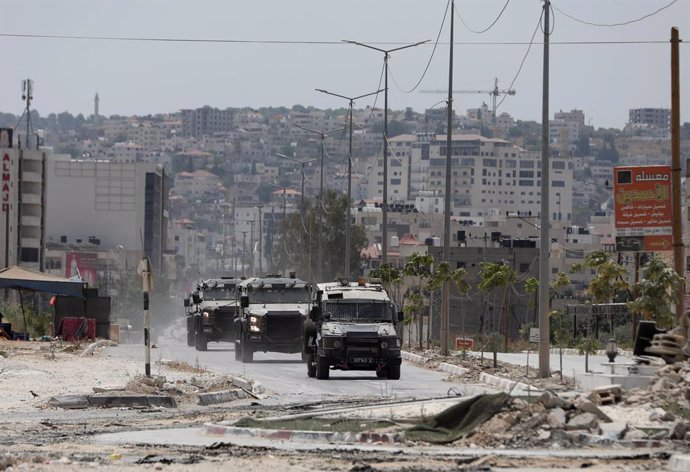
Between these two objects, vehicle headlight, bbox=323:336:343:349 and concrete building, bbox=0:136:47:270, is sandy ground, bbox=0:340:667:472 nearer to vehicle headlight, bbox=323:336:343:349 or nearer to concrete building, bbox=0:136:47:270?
vehicle headlight, bbox=323:336:343:349

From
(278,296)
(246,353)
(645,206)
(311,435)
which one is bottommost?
(246,353)

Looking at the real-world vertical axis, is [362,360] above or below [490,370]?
above

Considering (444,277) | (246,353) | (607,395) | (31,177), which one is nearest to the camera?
(607,395)

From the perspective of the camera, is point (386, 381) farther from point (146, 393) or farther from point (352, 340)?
point (146, 393)

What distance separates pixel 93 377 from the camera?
35406 millimetres

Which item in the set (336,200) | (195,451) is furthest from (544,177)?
(336,200)

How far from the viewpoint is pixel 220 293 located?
5547 centimetres

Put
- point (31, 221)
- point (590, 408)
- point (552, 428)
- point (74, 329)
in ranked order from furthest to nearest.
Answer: point (31, 221), point (74, 329), point (590, 408), point (552, 428)

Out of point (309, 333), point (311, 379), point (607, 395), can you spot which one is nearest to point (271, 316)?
point (309, 333)

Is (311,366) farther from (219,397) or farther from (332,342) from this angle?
(219,397)

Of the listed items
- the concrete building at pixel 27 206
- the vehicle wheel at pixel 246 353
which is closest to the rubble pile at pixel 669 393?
the vehicle wheel at pixel 246 353

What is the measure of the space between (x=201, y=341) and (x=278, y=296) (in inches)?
351

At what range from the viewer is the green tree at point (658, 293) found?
108 feet

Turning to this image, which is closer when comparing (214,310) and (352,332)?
(352,332)
